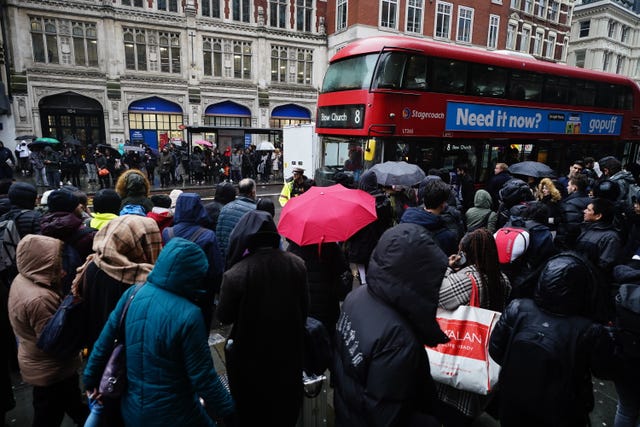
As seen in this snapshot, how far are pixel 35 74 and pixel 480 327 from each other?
87.7ft

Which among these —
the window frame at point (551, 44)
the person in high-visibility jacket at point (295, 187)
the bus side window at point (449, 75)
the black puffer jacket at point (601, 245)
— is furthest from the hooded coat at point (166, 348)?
the window frame at point (551, 44)

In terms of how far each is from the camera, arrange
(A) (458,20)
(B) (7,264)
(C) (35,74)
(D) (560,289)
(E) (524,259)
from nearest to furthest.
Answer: (D) (560,289), (E) (524,259), (B) (7,264), (C) (35,74), (A) (458,20)

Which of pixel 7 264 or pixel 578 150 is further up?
pixel 578 150

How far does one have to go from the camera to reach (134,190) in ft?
15.0

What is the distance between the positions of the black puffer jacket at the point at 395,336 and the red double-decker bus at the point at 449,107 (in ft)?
22.6

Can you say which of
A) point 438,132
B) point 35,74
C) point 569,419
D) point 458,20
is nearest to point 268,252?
point 569,419

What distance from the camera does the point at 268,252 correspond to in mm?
2420

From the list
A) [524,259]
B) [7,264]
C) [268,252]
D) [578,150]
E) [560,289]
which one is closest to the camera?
[560,289]

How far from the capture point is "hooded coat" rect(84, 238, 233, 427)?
6.36ft

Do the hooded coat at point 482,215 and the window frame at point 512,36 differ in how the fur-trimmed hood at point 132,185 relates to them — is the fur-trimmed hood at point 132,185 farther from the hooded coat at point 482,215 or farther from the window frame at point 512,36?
the window frame at point 512,36

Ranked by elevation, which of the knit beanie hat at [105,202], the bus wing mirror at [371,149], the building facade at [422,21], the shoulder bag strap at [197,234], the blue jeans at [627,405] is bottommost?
the blue jeans at [627,405]

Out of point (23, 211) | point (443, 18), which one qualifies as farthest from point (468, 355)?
point (443, 18)

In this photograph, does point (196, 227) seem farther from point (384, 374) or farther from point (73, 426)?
point (384, 374)

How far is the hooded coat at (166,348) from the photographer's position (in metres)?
1.94
